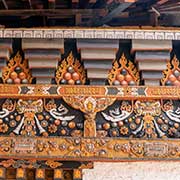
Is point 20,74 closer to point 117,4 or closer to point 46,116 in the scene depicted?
point 46,116

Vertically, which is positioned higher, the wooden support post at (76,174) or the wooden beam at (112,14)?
the wooden beam at (112,14)

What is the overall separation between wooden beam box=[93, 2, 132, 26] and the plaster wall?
1.03 metres

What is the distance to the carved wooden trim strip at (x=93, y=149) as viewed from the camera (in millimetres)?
2924

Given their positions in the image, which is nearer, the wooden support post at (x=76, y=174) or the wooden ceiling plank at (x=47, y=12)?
the wooden support post at (x=76, y=174)

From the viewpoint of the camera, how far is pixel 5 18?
3.39m

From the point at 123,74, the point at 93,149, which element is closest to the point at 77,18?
the point at 123,74

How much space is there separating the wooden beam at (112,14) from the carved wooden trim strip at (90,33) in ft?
0.42

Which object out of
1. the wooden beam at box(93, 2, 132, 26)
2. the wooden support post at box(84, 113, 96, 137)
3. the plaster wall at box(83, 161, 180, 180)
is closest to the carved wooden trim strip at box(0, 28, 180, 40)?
the wooden beam at box(93, 2, 132, 26)

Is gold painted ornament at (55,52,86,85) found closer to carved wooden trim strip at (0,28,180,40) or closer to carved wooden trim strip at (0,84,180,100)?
carved wooden trim strip at (0,84,180,100)

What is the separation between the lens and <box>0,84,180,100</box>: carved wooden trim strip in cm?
303

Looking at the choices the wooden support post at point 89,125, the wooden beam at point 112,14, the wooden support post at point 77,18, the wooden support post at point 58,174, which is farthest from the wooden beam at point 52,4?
the wooden support post at point 58,174

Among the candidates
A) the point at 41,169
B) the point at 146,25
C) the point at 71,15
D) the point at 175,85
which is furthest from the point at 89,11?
the point at 41,169

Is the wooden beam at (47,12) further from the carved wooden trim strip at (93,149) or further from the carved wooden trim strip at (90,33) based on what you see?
the carved wooden trim strip at (93,149)

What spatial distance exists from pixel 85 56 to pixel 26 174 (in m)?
0.90
